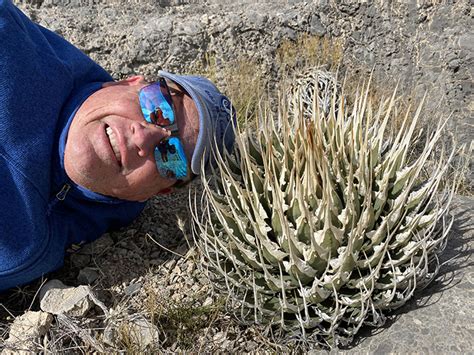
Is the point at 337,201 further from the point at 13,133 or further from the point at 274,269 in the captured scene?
the point at 13,133

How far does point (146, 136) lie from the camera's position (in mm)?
2059

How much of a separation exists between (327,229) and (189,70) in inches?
89.8

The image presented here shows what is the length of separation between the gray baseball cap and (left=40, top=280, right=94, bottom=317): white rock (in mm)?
664

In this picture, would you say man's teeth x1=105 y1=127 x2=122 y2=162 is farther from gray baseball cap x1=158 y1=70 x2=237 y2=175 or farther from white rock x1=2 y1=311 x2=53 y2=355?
white rock x1=2 y1=311 x2=53 y2=355

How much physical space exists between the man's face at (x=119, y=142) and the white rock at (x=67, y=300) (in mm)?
420

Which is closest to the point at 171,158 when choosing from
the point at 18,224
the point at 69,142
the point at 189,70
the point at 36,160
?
the point at 69,142

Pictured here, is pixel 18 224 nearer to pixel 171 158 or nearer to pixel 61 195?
pixel 61 195

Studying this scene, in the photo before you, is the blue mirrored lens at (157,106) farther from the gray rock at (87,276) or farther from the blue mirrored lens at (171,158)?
the gray rock at (87,276)

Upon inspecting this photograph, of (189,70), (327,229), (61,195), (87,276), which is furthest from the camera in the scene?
(189,70)

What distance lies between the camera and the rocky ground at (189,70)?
2.03m

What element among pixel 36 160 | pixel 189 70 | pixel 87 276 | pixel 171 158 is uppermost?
pixel 36 160

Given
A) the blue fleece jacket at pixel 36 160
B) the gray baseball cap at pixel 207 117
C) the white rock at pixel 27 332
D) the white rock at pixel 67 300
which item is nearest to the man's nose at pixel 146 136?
the gray baseball cap at pixel 207 117

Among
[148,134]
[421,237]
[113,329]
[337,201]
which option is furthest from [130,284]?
[421,237]

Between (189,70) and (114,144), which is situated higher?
(114,144)
